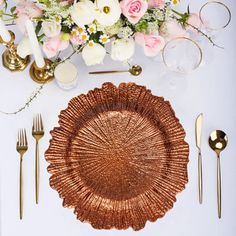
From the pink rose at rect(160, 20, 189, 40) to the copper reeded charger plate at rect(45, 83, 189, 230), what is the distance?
16cm

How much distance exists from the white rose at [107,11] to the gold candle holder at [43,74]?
273 millimetres

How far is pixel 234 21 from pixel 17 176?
0.69 metres

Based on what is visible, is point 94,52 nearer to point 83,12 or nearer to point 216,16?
point 83,12

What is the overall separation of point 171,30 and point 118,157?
0.34 meters

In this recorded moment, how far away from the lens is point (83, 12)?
0.89 meters

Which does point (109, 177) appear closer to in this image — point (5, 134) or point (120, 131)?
point (120, 131)

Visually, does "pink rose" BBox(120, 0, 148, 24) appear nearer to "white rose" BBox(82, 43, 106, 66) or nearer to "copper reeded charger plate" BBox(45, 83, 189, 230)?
"white rose" BBox(82, 43, 106, 66)

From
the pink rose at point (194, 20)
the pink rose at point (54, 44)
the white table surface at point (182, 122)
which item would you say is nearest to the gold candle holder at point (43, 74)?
the white table surface at point (182, 122)

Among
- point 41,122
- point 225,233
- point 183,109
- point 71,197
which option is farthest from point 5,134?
point 225,233

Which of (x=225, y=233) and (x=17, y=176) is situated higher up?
(x=17, y=176)

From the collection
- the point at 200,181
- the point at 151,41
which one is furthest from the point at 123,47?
the point at 200,181

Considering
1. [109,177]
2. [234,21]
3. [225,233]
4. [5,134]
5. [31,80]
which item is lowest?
[225,233]

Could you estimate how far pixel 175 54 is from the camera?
3.51 feet

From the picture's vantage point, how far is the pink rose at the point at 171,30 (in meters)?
1.02
